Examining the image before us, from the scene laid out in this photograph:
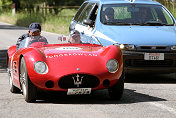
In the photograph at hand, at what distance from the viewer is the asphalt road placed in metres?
7.55

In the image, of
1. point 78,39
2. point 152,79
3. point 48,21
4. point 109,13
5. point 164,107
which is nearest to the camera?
point 164,107

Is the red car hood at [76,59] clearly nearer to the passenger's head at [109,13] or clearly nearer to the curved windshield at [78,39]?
the curved windshield at [78,39]

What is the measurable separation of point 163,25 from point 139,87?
8.41 ft

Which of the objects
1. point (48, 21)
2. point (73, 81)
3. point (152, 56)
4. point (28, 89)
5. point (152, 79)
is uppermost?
point (73, 81)

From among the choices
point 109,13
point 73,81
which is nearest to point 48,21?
point 109,13

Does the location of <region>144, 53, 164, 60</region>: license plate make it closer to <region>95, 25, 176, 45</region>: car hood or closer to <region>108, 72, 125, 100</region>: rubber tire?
<region>95, 25, 176, 45</region>: car hood

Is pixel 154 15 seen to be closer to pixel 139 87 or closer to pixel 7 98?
pixel 139 87

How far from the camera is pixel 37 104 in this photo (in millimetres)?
8414

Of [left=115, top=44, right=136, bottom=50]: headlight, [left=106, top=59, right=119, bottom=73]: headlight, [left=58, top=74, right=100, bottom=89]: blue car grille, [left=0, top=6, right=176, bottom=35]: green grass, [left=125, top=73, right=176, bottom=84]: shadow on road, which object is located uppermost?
[left=106, top=59, right=119, bottom=73]: headlight

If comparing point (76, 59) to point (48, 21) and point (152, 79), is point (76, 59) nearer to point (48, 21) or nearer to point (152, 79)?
point (152, 79)

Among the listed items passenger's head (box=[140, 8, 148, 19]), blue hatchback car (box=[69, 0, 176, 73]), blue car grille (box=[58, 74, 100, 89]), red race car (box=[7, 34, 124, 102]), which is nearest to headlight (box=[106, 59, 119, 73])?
red race car (box=[7, 34, 124, 102])

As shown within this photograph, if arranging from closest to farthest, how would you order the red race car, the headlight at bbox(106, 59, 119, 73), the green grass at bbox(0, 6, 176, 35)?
the red race car, the headlight at bbox(106, 59, 119, 73), the green grass at bbox(0, 6, 176, 35)

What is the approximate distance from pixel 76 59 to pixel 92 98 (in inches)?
34.2

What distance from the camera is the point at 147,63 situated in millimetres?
11430
